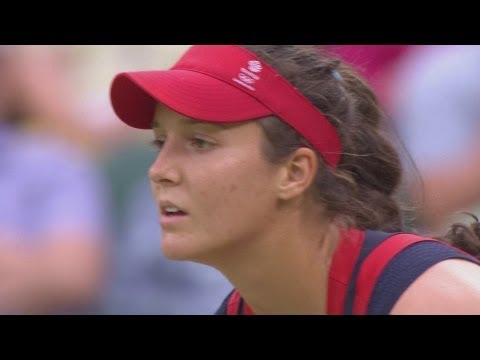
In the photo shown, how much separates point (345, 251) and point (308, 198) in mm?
153

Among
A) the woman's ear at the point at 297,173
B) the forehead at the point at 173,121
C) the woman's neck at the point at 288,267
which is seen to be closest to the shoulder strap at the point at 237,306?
the woman's neck at the point at 288,267

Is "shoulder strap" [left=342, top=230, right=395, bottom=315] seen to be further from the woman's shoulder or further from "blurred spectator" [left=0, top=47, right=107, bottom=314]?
"blurred spectator" [left=0, top=47, right=107, bottom=314]

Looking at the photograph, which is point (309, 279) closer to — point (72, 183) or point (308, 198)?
point (308, 198)

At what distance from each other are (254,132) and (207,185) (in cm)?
17

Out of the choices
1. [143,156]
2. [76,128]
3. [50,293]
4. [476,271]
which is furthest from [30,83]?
[476,271]

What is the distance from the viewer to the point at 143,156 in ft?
9.62

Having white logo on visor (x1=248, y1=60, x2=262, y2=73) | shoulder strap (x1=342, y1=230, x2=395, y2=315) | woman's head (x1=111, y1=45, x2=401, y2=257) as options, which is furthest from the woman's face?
shoulder strap (x1=342, y1=230, x2=395, y2=315)

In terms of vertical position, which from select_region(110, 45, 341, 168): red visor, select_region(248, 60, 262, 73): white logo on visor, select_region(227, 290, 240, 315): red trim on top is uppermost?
select_region(248, 60, 262, 73): white logo on visor

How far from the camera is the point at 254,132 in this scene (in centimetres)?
190

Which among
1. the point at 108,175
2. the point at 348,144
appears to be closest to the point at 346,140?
the point at 348,144

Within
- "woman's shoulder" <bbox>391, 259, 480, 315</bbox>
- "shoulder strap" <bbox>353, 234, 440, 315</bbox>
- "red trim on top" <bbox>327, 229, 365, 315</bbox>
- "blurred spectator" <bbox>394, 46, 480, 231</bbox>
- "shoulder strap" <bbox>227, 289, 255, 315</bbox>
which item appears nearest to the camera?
"woman's shoulder" <bbox>391, 259, 480, 315</bbox>

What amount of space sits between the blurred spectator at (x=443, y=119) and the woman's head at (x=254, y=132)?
0.72 m

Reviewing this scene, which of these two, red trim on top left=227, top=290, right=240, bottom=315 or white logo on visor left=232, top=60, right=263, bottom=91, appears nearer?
white logo on visor left=232, top=60, right=263, bottom=91

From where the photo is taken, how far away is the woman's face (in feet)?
6.11
